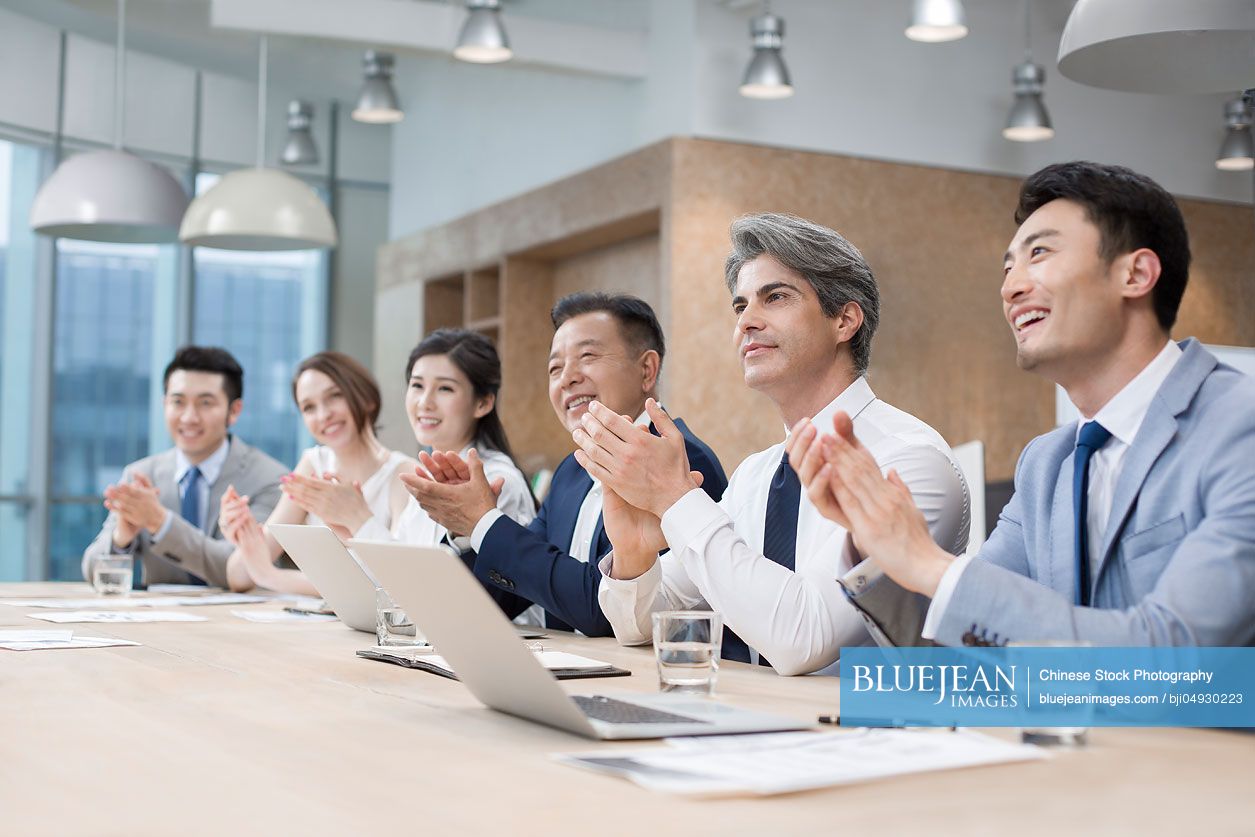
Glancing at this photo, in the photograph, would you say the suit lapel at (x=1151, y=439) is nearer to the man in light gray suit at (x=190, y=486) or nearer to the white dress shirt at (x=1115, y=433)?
the white dress shirt at (x=1115, y=433)

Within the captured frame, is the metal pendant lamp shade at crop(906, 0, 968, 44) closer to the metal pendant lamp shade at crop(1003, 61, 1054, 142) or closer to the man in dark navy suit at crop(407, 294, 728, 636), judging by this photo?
the metal pendant lamp shade at crop(1003, 61, 1054, 142)

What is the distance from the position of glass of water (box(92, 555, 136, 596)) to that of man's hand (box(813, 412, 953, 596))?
2317 mm

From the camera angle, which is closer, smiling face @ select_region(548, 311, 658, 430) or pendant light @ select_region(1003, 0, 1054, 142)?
smiling face @ select_region(548, 311, 658, 430)

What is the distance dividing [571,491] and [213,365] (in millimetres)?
2264

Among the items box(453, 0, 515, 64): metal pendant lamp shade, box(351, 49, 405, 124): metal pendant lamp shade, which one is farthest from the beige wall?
box(453, 0, 515, 64): metal pendant lamp shade

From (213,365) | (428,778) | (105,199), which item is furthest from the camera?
(213,365)

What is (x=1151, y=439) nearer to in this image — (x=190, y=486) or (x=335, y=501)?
(x=335, y=501)

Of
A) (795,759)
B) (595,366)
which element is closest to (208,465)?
(595,366)

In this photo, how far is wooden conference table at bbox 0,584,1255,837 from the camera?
0.95m

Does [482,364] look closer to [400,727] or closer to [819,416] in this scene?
[819,416]

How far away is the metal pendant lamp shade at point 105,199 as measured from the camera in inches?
167

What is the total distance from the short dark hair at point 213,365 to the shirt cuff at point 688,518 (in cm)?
308

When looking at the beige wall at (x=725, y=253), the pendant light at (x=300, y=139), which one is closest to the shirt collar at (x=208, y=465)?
the beige wall at (x=725, y=253)

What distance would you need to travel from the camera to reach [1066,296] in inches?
65.1
